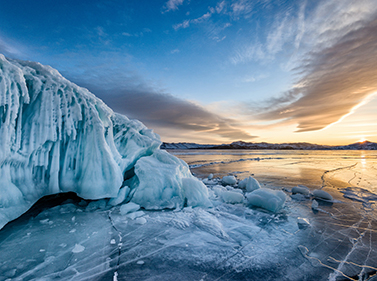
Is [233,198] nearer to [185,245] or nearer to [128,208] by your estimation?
[185,245]

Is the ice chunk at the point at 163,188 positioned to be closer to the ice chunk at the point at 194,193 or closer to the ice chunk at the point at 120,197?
the ice chunk at the point at 194,193

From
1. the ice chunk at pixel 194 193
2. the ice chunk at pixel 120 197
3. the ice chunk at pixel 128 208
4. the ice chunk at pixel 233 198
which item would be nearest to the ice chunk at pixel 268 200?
the ice chunk at pixel 233 198

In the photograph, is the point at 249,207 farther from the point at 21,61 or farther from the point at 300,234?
the point at 21,61

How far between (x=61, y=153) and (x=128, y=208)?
83.2 inches

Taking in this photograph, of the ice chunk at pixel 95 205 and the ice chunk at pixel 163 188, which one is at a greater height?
the ice chunk at pixel 163 188

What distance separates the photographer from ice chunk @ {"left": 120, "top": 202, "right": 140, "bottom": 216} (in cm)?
376

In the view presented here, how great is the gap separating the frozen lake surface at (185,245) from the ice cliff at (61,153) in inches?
19.8

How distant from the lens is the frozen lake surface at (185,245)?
2041 millimetres

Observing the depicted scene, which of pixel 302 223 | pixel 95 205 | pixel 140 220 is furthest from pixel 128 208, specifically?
pixel 302 223

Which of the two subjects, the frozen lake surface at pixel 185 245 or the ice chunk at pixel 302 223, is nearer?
the frozen lake surface at pixel 185 245

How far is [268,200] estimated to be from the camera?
4355 millimetres

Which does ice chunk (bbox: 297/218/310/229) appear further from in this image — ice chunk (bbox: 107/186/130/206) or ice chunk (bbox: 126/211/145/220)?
ice chunk (bbox: 107/186/130/206)

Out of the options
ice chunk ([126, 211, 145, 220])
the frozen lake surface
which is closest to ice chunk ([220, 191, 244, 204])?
the frozen lake surface

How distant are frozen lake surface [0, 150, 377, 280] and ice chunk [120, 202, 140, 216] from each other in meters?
0.14
